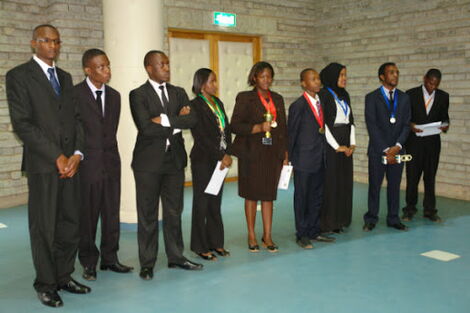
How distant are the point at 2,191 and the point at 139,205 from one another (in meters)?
3.74

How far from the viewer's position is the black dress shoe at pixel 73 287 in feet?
12.1

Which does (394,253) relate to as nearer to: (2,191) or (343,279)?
(343,279)

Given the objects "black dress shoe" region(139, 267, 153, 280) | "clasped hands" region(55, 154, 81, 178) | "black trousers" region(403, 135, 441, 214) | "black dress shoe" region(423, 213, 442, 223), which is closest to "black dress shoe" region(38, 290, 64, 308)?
"black dress shoe" region(139, 267, 153, 280)

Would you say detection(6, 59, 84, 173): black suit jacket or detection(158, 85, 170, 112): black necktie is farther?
detection(158, 85, 170, 112): black necktie

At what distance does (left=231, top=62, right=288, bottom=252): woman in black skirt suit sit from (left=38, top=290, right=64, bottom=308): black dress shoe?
1.86 m

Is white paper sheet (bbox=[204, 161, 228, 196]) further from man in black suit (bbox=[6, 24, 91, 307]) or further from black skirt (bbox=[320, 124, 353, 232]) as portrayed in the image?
black skirt (bbox=[320, 124, 353, 232])

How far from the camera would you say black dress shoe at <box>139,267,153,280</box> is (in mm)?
3982

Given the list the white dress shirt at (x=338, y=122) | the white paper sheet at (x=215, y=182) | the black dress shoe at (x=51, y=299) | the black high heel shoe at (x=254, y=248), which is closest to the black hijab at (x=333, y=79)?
the white dress shirt at (x=338, y=122)

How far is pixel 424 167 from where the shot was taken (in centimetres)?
600

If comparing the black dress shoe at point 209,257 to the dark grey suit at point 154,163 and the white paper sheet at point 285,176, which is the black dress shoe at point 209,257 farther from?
the white paper sheet at point 285,176

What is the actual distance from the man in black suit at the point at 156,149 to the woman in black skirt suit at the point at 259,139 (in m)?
0.65

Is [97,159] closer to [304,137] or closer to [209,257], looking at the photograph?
[209,257]

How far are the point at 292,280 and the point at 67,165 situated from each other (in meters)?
1.88

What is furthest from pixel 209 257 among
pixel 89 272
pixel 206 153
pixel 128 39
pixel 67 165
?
pixel 128 39
